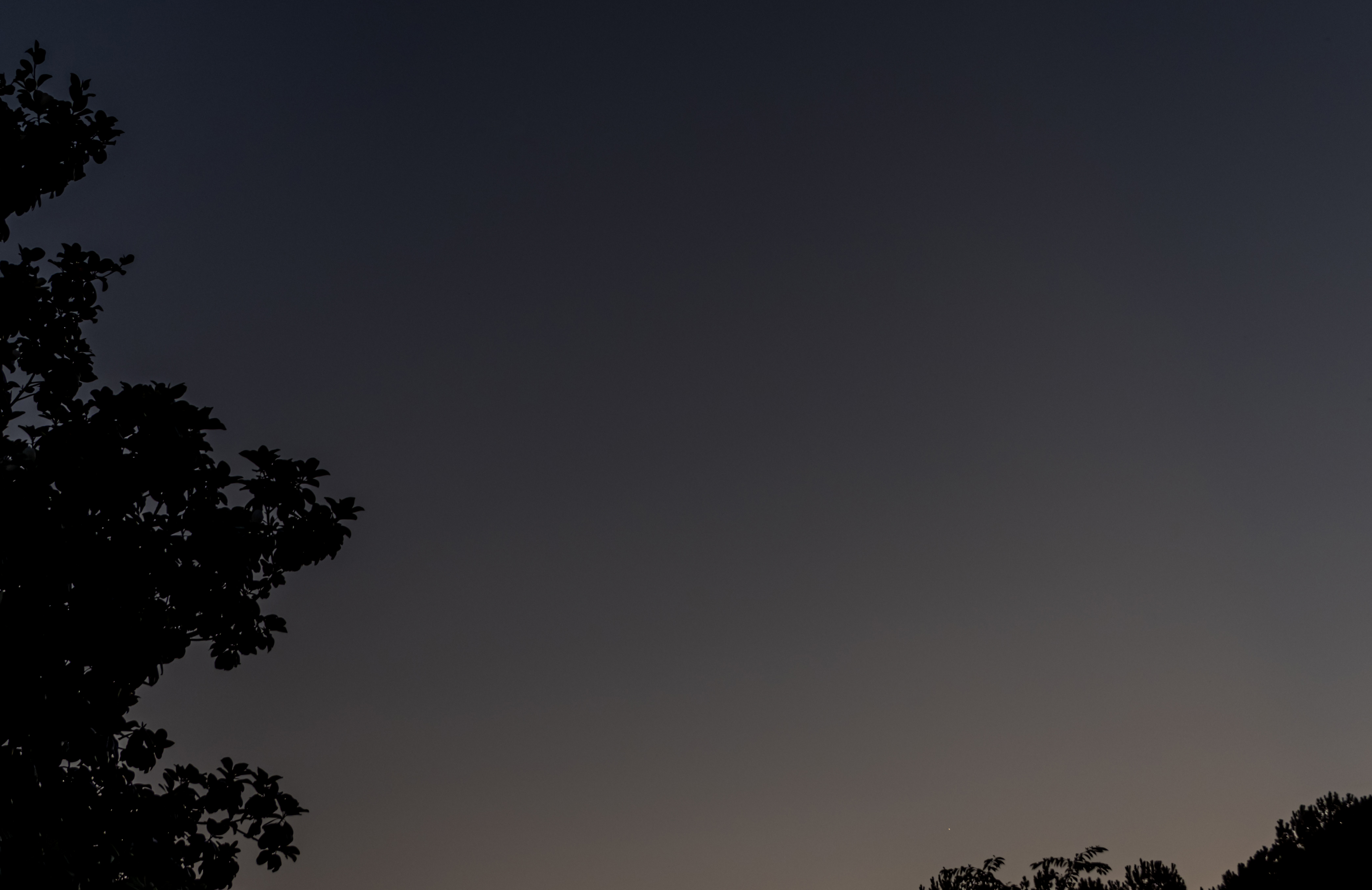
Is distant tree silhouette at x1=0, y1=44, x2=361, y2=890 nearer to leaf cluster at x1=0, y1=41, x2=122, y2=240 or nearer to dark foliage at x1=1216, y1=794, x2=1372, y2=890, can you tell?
leaf cluster at x1=0, y1=41, x2=122, y2=240

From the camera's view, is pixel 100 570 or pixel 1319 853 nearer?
pixel 100 570

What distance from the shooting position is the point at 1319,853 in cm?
2519

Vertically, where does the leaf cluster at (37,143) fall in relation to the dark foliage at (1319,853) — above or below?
above

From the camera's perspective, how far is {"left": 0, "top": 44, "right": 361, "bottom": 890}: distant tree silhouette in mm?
8961

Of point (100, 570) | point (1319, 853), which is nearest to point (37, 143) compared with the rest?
point (100, 570)

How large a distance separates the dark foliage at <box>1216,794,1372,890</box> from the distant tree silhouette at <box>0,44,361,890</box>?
2594 centimetres

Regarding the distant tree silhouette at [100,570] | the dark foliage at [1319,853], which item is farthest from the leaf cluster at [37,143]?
the dark foliage at [1319,853]

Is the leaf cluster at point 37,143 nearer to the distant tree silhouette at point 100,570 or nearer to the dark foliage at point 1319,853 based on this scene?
the distant tree silhouette at point 100,570

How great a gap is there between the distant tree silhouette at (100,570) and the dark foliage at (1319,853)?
25.9 meters

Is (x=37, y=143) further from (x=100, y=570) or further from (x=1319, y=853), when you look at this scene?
(x=1319, y=853)

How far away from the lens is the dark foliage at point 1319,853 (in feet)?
80.4

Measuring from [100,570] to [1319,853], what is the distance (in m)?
28.8

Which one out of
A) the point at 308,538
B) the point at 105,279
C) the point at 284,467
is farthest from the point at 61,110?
the point at 308,538

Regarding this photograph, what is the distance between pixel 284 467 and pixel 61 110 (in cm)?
469
